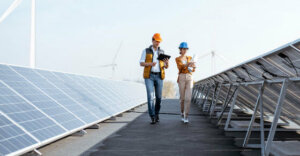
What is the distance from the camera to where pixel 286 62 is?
4332 mm

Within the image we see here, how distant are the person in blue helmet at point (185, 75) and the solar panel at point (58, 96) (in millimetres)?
2735

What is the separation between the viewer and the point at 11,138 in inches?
163

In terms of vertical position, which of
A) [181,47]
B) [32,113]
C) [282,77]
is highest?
[181,47]

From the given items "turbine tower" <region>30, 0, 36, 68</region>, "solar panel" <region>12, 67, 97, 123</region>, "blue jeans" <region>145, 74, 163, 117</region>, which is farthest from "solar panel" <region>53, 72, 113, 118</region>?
"turbine tower" <region>30, 0, 36, 68</region>

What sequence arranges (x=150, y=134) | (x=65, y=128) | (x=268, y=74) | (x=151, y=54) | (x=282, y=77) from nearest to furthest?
(x=282, y=77) < (x=268, y=74) < (x=65, y=128) < (x=150, y=134) < (x=151, y=54)

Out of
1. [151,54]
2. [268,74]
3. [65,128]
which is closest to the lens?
[268,74]

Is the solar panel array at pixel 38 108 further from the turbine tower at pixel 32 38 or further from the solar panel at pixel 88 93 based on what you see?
the turbine tower at pixel 32 38

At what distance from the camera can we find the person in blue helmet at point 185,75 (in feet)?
29.3

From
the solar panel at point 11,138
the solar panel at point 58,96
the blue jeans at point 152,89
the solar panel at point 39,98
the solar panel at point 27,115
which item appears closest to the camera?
the solar panel at point 11,138

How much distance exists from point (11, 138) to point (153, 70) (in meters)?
5.09

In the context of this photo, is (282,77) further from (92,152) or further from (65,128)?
(65,128)

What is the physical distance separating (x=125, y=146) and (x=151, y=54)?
388 centimetres

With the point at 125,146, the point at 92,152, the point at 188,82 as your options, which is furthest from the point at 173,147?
the point at 188,82

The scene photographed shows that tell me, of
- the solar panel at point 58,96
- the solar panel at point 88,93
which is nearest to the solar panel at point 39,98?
the solar panel at point 58,96
